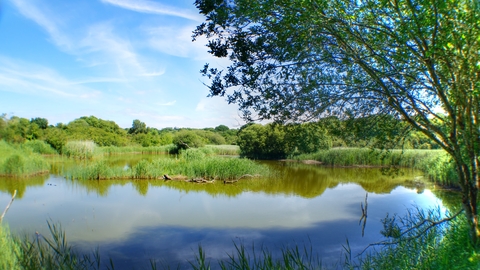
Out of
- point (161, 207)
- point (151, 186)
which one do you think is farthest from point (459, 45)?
Answer: point (151, 186)

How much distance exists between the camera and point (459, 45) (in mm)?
3318

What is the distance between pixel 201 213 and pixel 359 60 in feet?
18.5

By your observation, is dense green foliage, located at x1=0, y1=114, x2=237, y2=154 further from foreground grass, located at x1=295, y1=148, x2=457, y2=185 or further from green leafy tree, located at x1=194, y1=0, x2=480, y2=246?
green leafy tree, located at x1=194, y1=0, x2=480, y2=246

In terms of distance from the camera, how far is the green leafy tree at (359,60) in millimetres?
3396

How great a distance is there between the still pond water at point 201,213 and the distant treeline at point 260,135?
1523 mm

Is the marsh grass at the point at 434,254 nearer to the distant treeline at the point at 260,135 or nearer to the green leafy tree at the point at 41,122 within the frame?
the distant treeline at the point at 260,135

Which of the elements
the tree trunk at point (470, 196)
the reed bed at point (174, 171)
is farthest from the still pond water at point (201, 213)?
the tree trunk at point (470, 196)

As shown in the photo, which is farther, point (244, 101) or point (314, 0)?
point (244, 101)

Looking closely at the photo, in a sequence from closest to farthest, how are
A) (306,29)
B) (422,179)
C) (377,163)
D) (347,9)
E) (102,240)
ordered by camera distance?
1. (306,29)
2. (347,9)
3. (102,240)
4. (422,179)
5. (377,163)

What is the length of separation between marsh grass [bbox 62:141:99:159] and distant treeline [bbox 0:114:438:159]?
38 cm

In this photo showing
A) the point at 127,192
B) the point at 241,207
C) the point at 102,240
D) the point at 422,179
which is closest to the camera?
the point at 102,240

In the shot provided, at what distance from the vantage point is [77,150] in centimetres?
2373

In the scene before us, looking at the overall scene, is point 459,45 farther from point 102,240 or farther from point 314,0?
point 102,240

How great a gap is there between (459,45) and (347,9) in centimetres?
118
